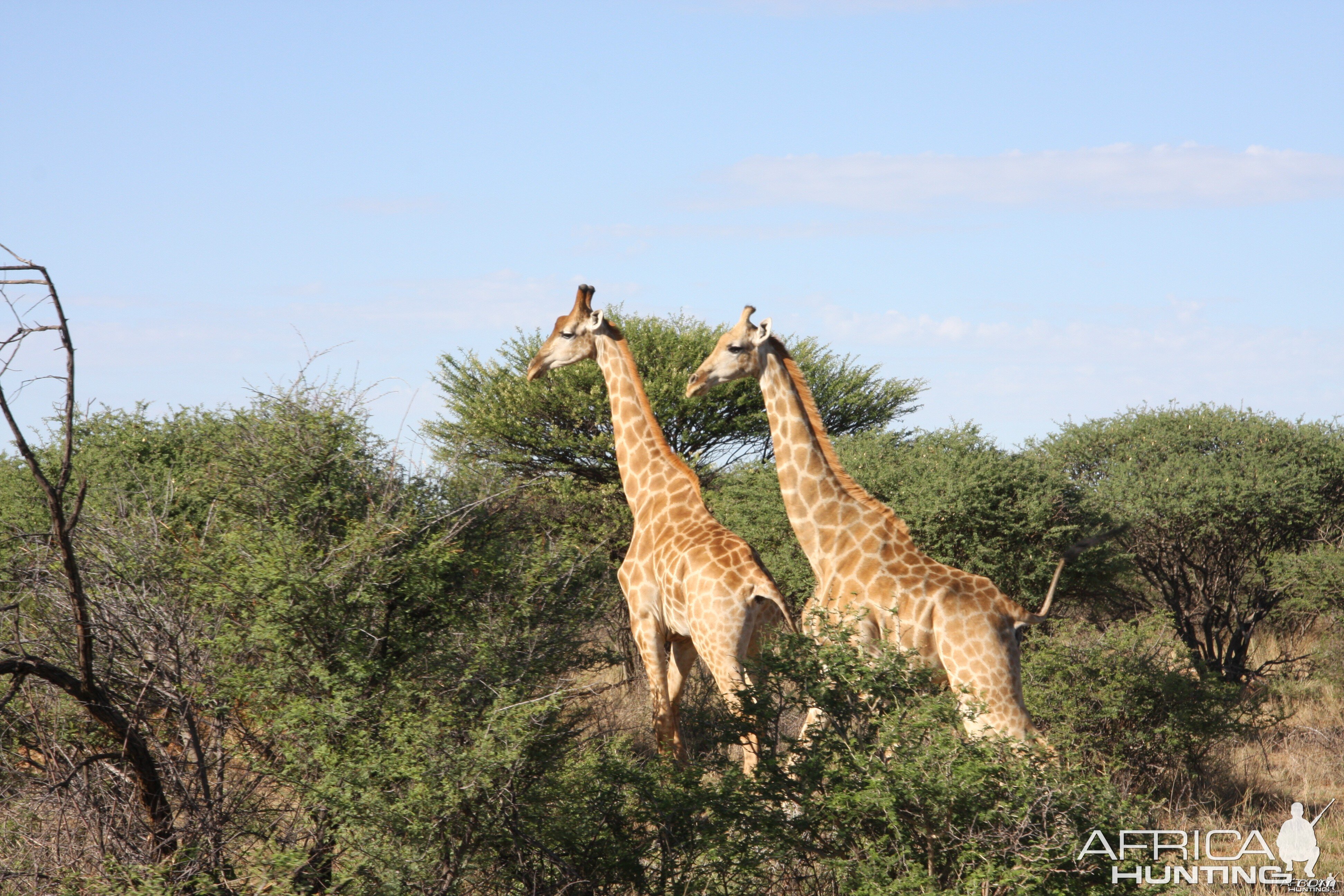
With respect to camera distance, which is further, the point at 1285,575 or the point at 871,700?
the point at 1285,575

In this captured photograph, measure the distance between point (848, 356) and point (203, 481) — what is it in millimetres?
11972

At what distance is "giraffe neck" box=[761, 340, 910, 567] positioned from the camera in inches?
284

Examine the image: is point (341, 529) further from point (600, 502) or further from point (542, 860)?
point (600, 502)

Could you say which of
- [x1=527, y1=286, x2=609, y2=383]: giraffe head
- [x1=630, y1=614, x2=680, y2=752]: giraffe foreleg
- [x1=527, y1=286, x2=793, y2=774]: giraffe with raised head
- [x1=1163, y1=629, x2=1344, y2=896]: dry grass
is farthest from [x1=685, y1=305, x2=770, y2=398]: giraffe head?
[x1=1163, y1=629, x2=1344, y2=896]: dry grass

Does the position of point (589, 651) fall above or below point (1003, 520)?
below

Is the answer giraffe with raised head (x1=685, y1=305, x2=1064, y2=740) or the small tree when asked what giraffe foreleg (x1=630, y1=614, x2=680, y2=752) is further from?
the small tree

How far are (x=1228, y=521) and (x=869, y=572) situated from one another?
760 cm

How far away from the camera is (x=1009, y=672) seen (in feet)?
21.2

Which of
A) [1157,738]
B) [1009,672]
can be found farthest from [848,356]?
[1009,672]

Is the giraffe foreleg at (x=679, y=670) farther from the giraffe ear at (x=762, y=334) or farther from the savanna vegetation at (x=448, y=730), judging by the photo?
the giraffe ear at (x=762, y=334)

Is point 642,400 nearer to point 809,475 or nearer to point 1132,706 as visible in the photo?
point 809,475

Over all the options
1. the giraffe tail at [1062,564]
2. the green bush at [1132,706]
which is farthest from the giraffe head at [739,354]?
the green bush at [1132,706]

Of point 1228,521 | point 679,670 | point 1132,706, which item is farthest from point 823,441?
point 1228,521

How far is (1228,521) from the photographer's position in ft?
41.7
